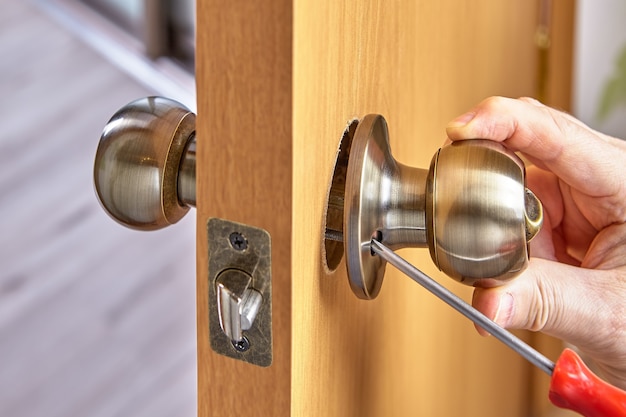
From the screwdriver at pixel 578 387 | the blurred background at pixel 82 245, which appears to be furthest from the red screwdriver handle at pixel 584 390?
the blurred background at pixel 82 245

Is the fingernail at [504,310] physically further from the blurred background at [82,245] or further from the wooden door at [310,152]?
the blurred background at [82,245]

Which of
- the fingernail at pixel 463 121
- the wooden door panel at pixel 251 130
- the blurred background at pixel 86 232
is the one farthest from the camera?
the blurred background at pixel 86 232

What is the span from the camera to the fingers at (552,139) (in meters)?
0.44

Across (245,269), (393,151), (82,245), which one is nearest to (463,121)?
(393,151)

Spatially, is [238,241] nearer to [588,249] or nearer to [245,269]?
[245,269]

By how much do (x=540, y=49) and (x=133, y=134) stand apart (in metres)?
0.39

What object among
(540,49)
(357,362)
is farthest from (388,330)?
(540,49)

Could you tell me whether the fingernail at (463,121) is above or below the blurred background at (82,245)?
above

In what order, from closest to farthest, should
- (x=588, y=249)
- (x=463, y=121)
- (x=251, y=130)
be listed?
(x=251, y=130) < (x=463, y=121) < (x=588, y=249)

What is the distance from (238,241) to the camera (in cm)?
35

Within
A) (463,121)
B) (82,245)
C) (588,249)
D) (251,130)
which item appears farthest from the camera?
(82,245)

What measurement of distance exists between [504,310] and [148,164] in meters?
0.17

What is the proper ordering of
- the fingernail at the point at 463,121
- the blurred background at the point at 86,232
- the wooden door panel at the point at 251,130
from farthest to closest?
the blurred background at the point at 86,232 → the fingernail at the point at 463,121 → the wooden door panel at the point at 251,130

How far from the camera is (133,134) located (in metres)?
0.39
